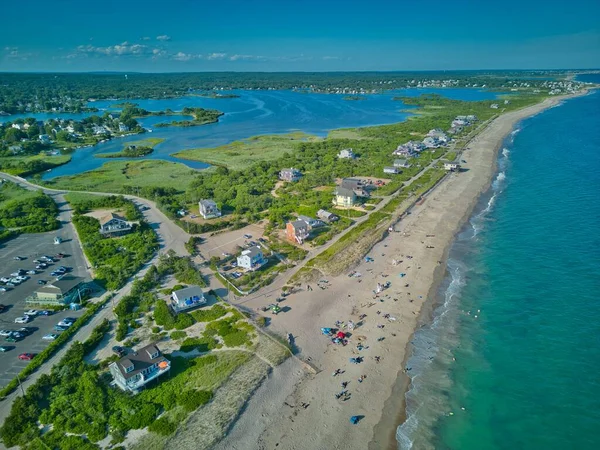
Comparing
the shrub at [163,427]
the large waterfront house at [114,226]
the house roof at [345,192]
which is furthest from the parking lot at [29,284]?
the house roof at [345,192]

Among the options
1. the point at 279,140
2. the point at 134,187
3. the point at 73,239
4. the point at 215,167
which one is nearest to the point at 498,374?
the point at 73,239

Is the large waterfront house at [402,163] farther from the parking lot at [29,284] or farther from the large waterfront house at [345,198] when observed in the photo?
the parking lot at [29,284]

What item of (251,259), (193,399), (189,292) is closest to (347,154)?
(251,259)

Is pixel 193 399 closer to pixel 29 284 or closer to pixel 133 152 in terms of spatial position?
pixel 29 284

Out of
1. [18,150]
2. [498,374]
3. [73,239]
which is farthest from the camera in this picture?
[18,150]

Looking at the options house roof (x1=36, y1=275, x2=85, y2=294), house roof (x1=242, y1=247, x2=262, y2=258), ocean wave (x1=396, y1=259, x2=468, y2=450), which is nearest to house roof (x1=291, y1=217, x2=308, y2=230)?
house roof (x1=242, y1=247, x2=262, y2=258)

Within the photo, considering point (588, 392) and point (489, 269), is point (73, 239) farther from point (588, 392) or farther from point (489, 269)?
point (588, 392)
